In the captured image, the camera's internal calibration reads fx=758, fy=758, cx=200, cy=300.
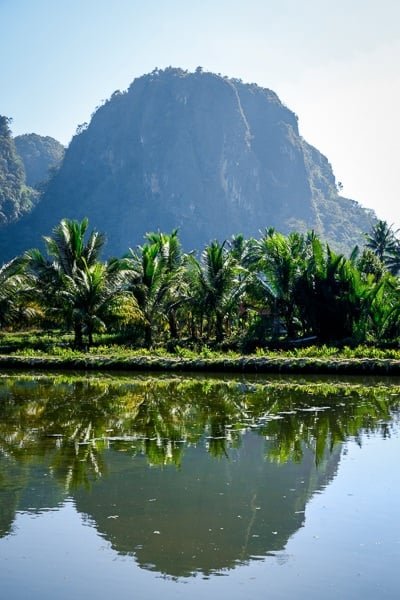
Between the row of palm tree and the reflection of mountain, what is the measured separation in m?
14.0

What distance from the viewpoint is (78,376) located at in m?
18.1

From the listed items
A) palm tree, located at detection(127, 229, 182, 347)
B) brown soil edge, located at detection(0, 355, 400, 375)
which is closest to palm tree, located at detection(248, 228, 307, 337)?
palm tree, located at detection(127, 229, 182, 347)

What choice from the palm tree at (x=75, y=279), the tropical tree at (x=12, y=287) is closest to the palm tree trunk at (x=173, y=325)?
the palm tree at (x=75, y=279)

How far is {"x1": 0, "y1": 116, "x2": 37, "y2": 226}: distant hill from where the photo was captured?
114m

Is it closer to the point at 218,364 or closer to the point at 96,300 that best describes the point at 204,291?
the point at 96,300

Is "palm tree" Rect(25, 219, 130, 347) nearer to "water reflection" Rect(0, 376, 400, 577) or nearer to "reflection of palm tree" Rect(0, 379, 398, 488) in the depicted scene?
"reflection of palm tree" Rect(0, 379, 398, 488)

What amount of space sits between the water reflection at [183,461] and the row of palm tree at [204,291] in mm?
7664

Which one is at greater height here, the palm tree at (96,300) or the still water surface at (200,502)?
the palm tree at (96,300)

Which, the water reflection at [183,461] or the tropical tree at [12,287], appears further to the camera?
the tropical tree at [12,287]

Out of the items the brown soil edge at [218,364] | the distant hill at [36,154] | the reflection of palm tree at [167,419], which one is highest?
the distant hill at [36,154]

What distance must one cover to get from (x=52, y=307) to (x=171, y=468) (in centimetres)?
1583

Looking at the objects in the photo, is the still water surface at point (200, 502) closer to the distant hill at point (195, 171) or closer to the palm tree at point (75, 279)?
the palm tree at point (75, 279)

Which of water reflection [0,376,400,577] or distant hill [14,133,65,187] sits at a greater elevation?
distant hill [14,133,65,187]

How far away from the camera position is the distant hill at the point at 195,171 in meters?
130
